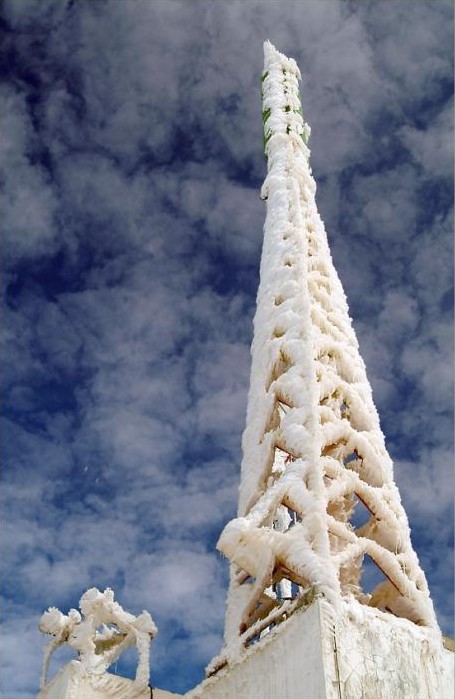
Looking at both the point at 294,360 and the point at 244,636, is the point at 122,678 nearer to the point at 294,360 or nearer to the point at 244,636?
the point at 244,636

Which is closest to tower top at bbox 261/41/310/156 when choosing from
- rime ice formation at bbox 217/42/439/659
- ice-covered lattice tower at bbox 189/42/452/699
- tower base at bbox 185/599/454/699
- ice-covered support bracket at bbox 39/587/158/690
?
rime ice formation at bbox 217/42/439/659

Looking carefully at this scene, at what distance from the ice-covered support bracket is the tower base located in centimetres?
349

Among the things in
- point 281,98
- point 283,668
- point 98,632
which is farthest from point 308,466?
point 281,98

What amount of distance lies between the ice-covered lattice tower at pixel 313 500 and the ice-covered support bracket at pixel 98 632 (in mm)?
2494

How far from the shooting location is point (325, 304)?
1194cm

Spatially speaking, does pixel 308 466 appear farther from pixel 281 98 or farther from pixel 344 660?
pixel 281 98

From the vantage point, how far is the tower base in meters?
6.78

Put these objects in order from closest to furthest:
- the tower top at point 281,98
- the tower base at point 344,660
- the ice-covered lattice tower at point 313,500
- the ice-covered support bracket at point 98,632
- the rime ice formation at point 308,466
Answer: the tower base at point 344,660 < the ice-covered lattice tower at point 313,500 < the rime ice formation at point 308,466 < the ice-covered support bracket at point 98,632 < the tower top at point 281,98

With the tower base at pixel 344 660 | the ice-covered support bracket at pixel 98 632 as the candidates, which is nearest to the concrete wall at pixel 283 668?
the tower base at pixel 344 660

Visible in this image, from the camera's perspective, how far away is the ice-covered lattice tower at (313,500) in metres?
7.41

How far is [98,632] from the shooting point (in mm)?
11445

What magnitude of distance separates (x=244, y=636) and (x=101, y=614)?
3837mm

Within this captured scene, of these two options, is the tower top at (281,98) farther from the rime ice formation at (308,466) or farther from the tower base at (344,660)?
the tower base at (344,660)

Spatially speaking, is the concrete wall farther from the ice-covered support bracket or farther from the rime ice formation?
the ice-covered support bracket
